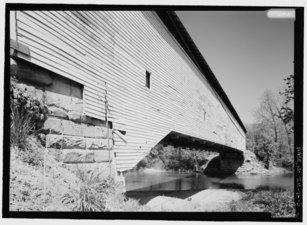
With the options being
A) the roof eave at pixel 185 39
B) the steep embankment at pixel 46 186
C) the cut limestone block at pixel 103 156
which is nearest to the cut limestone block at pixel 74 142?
the cut limestone block at pixel 103 156

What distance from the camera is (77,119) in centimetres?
591

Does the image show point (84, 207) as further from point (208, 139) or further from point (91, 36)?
point (208, 139)

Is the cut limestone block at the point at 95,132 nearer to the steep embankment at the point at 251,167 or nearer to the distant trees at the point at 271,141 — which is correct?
the distant trees at the point at 271,141

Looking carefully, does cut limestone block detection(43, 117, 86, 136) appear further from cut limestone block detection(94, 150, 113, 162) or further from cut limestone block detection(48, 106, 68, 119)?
cut limestone block detection(94, 150, 113, 162)

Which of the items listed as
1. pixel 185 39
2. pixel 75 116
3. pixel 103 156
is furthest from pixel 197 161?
pixel 75 116

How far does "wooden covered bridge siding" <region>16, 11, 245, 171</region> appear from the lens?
542 centimetres

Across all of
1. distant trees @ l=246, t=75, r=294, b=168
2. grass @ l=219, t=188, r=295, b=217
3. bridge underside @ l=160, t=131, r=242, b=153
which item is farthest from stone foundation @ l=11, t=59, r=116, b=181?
distant trees @ l=246, t=75, r=294, b=168

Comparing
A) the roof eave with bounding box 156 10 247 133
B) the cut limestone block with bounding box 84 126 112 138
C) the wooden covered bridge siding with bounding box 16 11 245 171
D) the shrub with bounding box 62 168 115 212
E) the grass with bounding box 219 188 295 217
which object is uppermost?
the roof eave with bounding box 156 10 247 133

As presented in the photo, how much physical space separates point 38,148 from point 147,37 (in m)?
5.55

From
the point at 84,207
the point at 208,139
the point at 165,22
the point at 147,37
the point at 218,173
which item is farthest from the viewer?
the point at 218,173

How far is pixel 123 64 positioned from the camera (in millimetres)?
7809

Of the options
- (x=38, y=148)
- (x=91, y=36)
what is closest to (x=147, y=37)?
(x=91, y=36)

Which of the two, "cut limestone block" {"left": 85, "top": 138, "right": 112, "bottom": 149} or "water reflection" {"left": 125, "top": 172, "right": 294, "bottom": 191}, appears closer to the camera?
"cut limestone block" {"left": 85, "top": 138, "right": 112, "bottom": 149}

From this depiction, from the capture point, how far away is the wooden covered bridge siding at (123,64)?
213 inches
